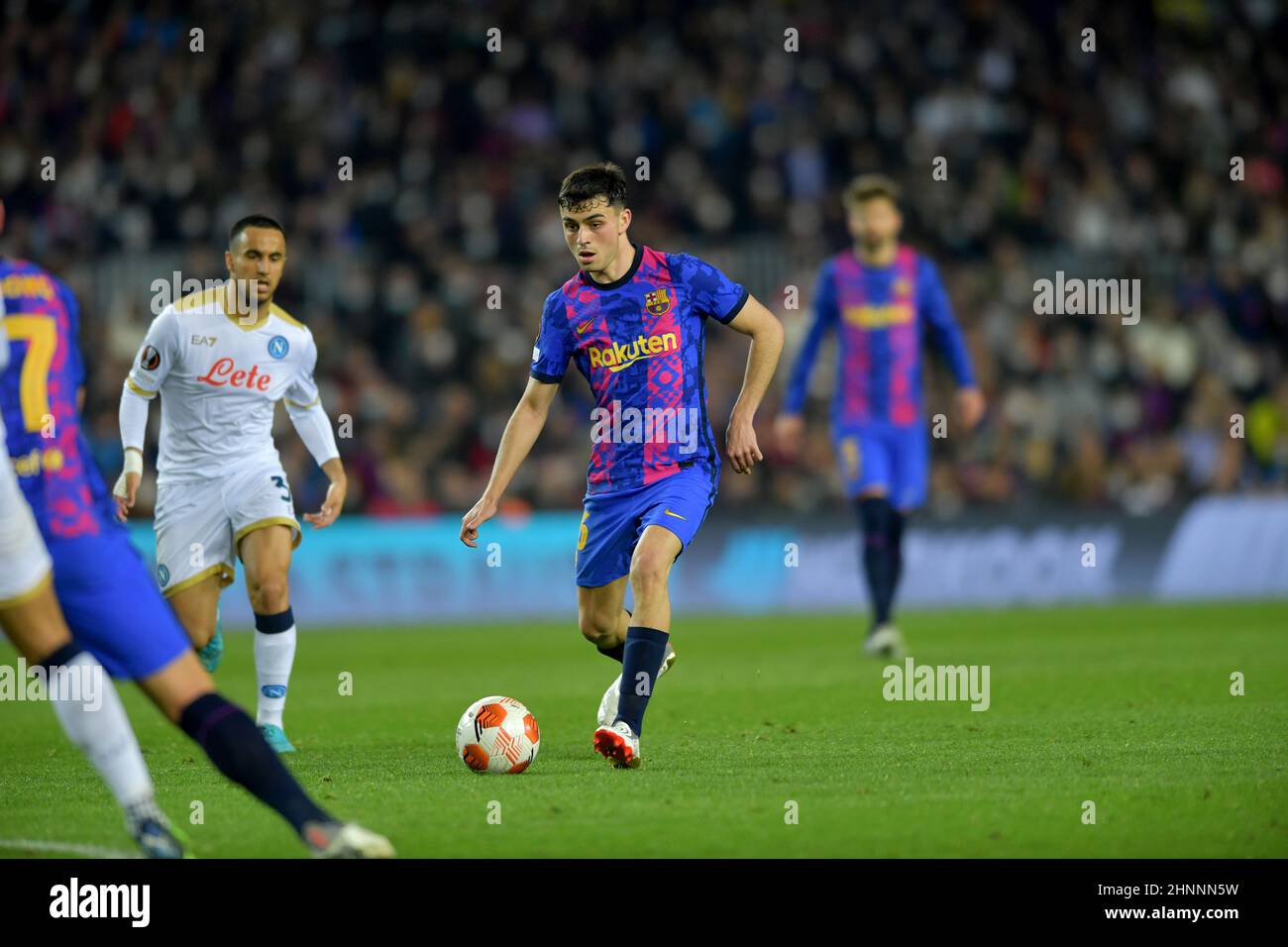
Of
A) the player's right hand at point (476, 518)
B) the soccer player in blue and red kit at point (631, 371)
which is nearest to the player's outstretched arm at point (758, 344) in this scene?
the soccer player in blue and red kit at point (631, 371)

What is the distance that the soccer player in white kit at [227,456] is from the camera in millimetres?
8664

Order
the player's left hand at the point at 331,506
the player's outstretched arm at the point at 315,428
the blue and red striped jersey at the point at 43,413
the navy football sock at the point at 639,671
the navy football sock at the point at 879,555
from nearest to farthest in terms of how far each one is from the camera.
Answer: the blue and red striped jersey at the point at 43,413
the navy football sock at the point at 639,671
the player's left hand at the point at 331,506
the player's outstretched arm at the point at 315,428
the navy football sock at the point at 879,555

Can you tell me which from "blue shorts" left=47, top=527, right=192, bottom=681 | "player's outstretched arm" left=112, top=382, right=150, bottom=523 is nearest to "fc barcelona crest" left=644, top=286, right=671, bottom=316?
"player's outstretched arm" left=112, top=382, right=150, bottom=523

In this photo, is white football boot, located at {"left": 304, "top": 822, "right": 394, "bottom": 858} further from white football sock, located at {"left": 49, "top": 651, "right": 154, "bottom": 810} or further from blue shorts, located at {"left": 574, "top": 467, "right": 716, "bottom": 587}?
blue shorts, located at {"left": 574, "top": 467, "right": 716, "bottom": 587}

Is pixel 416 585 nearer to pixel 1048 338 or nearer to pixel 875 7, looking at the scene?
pixel 1048 338

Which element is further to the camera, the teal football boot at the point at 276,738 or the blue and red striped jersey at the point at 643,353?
the teal football boot at the point at 276,738

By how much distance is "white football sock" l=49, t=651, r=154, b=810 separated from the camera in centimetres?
545

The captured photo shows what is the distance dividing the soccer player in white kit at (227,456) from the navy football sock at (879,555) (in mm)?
5048

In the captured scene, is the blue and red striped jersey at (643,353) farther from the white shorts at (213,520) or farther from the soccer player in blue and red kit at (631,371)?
the white shorts at (213,520)

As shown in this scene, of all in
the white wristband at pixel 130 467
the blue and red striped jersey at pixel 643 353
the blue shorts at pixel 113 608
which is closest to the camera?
the blue shorts at pixel 113 608

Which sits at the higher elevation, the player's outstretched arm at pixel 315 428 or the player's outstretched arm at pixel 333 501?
the player's outstretched arm at pixel 315 428

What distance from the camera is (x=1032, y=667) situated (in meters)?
12.1
